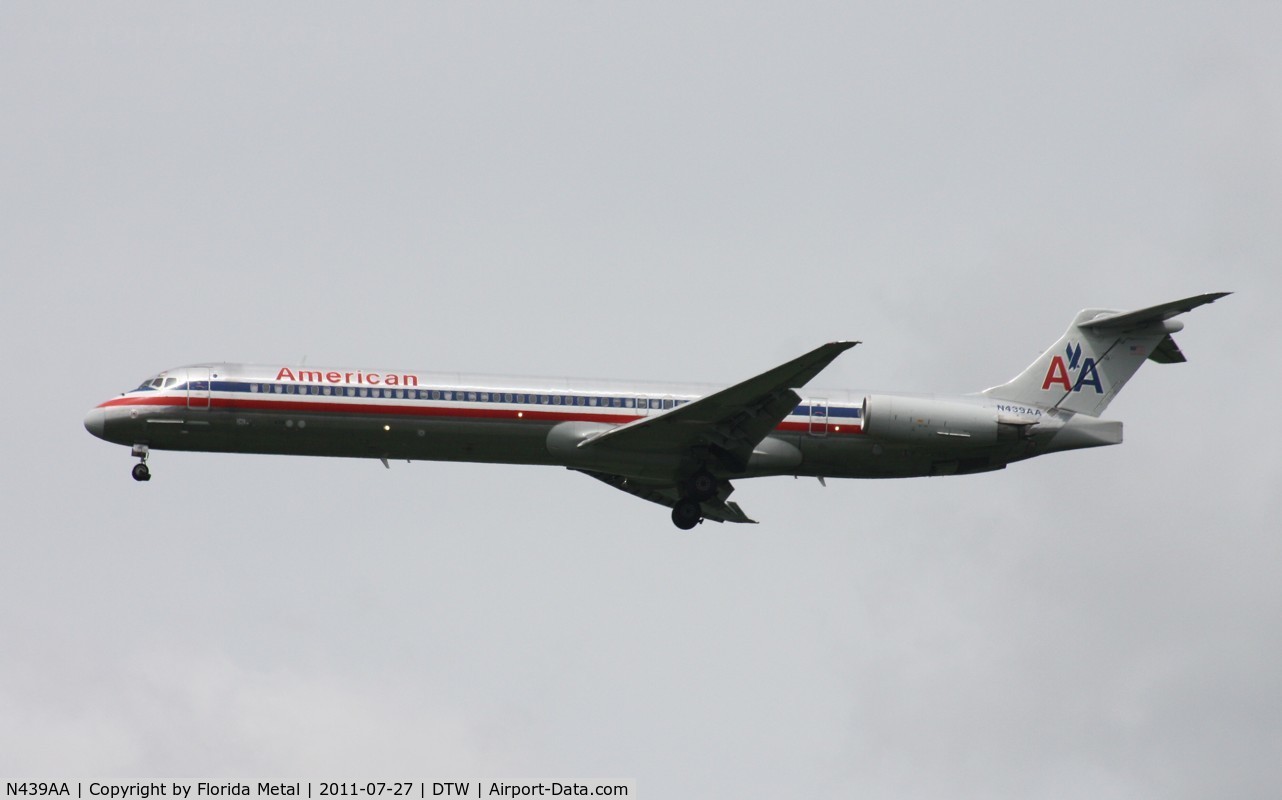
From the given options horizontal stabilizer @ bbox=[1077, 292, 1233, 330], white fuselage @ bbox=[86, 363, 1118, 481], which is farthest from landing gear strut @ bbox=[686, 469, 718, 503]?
horizontal stabilizer @ bbox=[1077, 292, 1233, 330]

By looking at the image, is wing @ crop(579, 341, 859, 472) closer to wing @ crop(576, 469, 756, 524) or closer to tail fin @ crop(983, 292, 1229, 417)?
wing @ crop(576, 469, 756, 524)

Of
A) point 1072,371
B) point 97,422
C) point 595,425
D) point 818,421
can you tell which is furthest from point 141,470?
point 1072,371

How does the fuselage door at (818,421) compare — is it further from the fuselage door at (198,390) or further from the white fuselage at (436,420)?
the fuselage door at (198,390)

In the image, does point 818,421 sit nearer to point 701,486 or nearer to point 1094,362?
point 701,486

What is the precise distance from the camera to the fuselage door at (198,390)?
33625 mm

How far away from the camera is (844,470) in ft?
115

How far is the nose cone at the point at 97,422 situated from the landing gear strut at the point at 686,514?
37.3ft

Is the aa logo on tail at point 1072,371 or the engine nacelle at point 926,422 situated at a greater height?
the aa logo on tail at point 1072,371

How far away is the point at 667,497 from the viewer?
38.4 m

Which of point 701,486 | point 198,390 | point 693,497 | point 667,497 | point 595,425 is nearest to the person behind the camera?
point 198,390

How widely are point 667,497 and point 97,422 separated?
12.0 metres

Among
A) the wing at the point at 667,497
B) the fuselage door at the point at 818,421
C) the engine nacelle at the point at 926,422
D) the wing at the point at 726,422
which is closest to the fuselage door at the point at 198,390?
the wing at the point at 726,422

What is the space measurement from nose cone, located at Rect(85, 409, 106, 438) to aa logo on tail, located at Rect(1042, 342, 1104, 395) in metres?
18.9

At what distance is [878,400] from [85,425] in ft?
50.8
